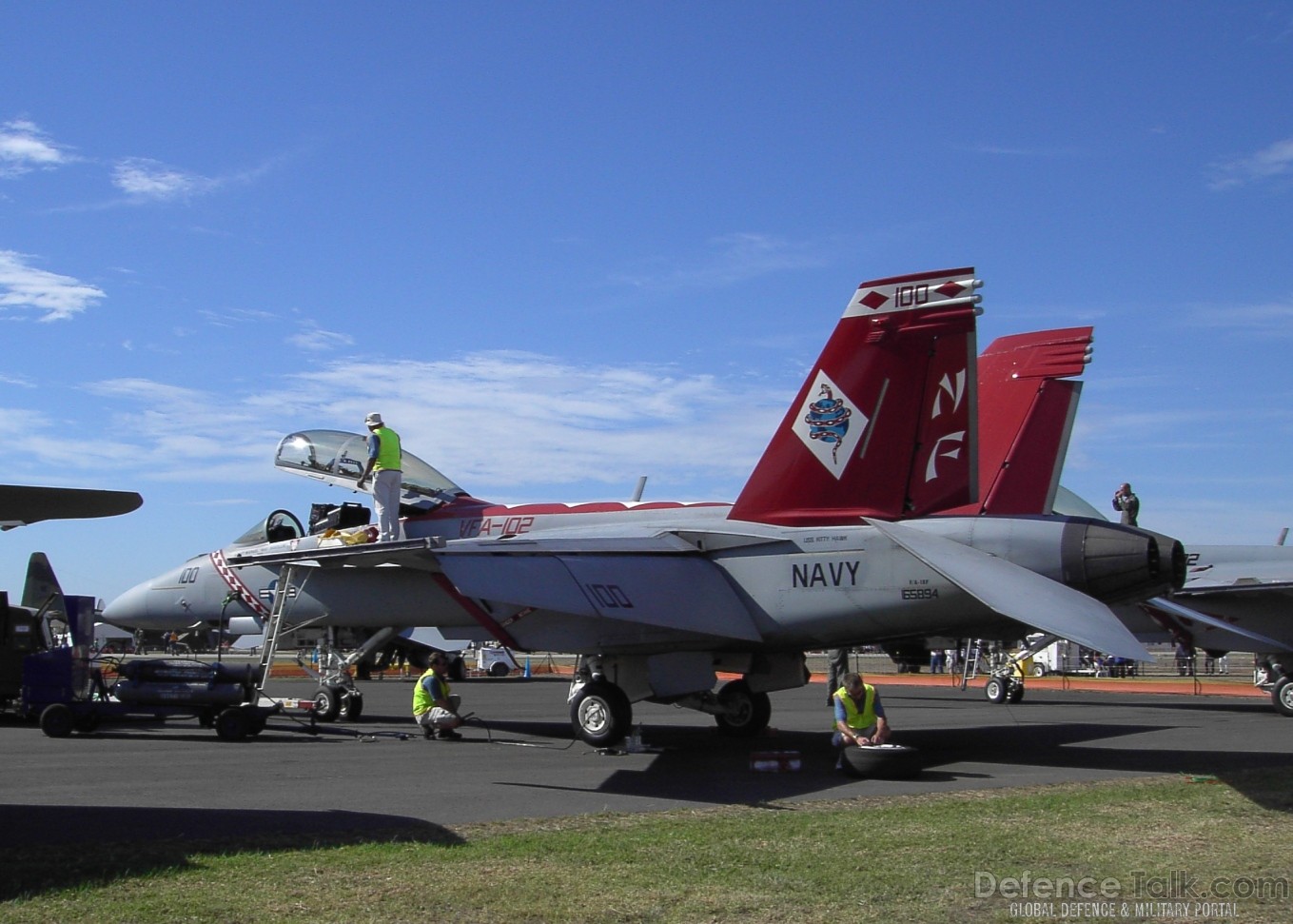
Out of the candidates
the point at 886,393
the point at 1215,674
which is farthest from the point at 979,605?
the point at 1215,674

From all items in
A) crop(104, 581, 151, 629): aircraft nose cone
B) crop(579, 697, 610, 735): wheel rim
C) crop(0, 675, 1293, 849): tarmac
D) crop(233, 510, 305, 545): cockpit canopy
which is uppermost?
crop(233, 510, 305, 545): cockpit canopy

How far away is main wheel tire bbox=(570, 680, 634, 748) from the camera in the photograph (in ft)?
42.3

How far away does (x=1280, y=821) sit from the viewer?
8.08m

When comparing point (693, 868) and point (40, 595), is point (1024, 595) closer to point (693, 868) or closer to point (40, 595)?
point (693, 868)

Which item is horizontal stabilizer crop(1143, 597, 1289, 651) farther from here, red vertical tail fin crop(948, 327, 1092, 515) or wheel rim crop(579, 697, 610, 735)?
wheel rim crop(579, 697, 610, 735)

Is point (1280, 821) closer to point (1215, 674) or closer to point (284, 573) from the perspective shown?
point (284, 573)

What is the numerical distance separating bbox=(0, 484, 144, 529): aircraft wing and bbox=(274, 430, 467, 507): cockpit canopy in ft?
30.1

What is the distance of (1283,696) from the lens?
20.1 meters

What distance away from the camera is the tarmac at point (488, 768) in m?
8.03

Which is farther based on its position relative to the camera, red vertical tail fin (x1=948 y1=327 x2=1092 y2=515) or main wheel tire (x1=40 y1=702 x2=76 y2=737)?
main wheel tire (x1=40 y1=702 x2=76 y2=737)

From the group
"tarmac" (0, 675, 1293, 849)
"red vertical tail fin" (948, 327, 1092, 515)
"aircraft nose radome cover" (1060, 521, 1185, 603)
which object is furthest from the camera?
"red vertical tail fin" (948, 327, 1092, 515)

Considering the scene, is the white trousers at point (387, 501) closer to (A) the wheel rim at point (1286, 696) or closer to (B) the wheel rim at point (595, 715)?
(B) the wheel rim at point (595, 715)

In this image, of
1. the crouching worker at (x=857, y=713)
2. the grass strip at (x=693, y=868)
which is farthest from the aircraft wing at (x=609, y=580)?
the grass strip at (x=693, y=868)

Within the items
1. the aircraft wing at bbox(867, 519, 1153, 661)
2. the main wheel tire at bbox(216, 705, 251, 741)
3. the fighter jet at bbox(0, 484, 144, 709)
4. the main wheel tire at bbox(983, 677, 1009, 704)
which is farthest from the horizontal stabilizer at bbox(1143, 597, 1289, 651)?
the fighter jet at bbox(0, 484, 144, 709)
